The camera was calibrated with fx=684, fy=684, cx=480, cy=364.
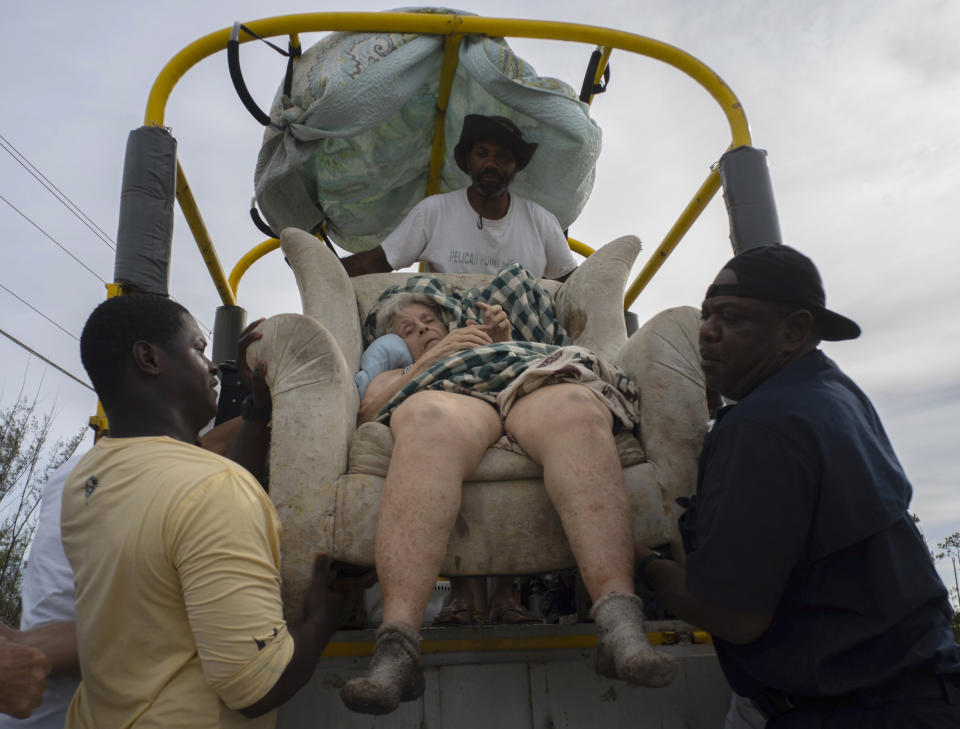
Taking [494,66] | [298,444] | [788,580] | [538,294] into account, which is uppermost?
[494,66]

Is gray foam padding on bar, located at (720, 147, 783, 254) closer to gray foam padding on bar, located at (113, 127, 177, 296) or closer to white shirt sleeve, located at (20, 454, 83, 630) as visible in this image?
gray foam padding on bar, located at (113, 127, 177, 296)

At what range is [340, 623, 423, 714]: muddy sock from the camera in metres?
1.04

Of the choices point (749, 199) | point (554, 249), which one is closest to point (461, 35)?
point (554, 249)

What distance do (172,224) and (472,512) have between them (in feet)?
4.13

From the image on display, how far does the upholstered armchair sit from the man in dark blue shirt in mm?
371

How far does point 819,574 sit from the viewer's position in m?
1.02

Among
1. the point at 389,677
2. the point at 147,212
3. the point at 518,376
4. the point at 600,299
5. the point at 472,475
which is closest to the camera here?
the point at 389,677

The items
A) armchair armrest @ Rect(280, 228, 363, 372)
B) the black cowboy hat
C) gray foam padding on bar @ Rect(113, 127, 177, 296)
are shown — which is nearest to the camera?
gray foam padding on bar @ Rect(113, 127, 177, 296)

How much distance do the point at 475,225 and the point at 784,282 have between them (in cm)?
167

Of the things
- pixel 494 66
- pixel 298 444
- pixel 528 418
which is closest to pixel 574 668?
pixel 528 418

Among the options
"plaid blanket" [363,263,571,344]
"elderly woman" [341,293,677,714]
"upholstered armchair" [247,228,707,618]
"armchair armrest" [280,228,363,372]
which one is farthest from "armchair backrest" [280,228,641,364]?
"elderly woman" [341,293,677,714]

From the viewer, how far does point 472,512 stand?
145 cm

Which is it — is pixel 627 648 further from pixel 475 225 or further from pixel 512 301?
pixel 475 225

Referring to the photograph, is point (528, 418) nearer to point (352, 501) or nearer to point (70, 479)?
point (352, 501)
